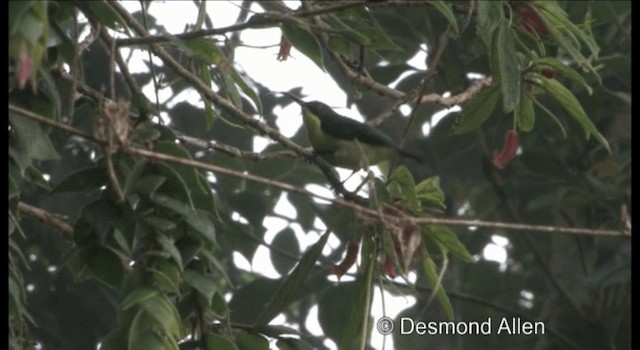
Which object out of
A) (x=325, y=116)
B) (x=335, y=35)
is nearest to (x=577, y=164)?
(x=325, y=116)

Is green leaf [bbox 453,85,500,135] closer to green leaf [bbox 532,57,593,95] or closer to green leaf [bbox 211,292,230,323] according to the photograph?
green leaf [bbox 532,57,593,95]

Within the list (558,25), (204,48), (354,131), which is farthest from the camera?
(354,131)

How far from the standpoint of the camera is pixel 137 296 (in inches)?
58.1

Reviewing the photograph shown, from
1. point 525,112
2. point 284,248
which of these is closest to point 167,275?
point 525,112

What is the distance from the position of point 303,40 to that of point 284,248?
199 cm

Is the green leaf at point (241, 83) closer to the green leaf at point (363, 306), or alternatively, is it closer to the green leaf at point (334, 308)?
the green leaf at point (363, 306)

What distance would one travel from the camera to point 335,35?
6.38 ft

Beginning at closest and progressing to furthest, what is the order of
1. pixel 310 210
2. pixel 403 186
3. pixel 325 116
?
pixel 403 186
pixel 325 116
pixel 310 210

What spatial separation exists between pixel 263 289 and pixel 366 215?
1.84 meters

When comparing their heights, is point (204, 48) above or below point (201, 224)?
above

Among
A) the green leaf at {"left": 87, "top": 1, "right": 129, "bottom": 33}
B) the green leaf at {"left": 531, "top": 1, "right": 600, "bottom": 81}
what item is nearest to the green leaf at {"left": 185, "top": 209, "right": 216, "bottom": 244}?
the green leaf at {"left": 87, "top": 1, "right": 129, "bottom": 33}

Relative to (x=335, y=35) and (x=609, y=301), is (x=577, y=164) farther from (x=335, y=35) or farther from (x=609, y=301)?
(x=335, y=35)

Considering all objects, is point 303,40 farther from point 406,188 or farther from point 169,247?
point 169,247

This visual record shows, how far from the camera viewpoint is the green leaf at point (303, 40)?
1869mm
